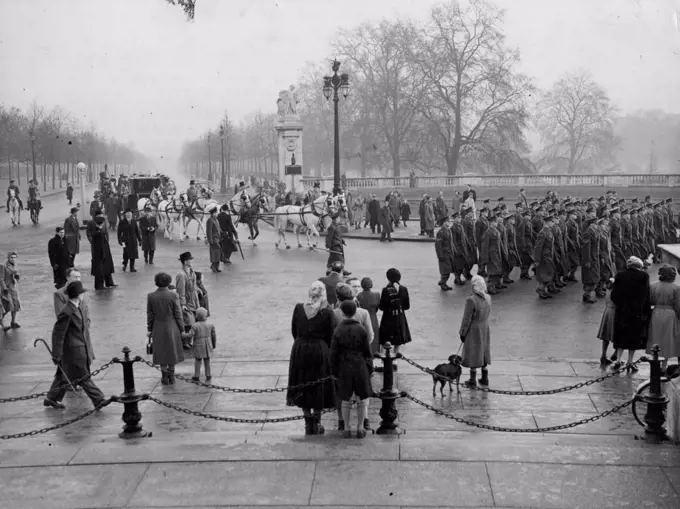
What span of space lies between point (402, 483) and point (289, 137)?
1677 inches

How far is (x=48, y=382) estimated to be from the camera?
36.8 feet

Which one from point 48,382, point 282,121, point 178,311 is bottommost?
point 48,382

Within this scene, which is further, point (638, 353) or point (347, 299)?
point (638, 353)

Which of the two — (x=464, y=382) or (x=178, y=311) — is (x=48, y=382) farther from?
(x=464, y=382)

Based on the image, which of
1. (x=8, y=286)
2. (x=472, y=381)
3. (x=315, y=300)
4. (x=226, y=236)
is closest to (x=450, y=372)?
(x=472, y=381)

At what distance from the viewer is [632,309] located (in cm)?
1103

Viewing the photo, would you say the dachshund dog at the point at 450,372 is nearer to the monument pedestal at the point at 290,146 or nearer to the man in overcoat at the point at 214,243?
the man in overcoat at the point at 214,243

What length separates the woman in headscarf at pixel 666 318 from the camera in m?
10.5

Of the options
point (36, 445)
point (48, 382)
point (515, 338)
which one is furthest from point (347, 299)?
point (515, 338)

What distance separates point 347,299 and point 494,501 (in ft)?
9.14

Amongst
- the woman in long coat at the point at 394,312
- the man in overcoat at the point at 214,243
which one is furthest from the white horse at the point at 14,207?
the woman in long coat at the point at 394,312

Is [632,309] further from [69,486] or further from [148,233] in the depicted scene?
[148,233]

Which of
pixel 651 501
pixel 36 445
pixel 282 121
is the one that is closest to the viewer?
pixel 651 501

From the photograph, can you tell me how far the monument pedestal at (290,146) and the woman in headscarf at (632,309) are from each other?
3786 cm
